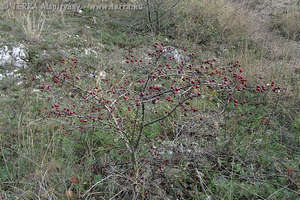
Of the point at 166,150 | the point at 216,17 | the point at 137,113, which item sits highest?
the point at 216,17

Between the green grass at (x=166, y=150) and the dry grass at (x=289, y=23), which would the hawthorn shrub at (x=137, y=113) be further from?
the dry grass at (x=289, y=23)

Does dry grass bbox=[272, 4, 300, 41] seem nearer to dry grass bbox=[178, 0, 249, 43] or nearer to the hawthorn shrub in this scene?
dry grass bbox=[178, 0, 249, 43]

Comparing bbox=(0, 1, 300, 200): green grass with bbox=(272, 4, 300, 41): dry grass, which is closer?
bbox=(0, 1, 300, 200): green grass

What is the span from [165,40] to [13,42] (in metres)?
2.80

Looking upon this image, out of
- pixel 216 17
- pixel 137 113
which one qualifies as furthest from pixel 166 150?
pixel 216 17

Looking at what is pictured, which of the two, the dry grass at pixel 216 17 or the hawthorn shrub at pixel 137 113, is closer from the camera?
the hawthorn shrub at pixel 137 113

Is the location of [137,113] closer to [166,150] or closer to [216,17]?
[166,150]

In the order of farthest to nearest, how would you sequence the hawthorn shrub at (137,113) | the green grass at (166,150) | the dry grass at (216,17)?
the dry grass at (216,17), the green grass at (166,150), the hawthorn shrub at (137,113)

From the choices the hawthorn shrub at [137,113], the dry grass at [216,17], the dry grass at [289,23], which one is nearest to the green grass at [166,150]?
the hawthorn shrub at [137,113]

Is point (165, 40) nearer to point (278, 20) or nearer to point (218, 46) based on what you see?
point (218, 46)

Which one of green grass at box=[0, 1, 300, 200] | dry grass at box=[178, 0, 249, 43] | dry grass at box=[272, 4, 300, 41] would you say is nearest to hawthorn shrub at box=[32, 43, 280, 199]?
green grass at box=[0, 1, 300, 200]

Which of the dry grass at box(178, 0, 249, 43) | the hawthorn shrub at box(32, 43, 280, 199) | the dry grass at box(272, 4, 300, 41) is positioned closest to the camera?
the hawthorn shrub at box(32, 43, 280, 199)

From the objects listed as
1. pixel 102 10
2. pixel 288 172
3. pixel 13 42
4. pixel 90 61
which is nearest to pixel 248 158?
pixel 288 172

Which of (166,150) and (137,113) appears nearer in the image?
(137,113)
